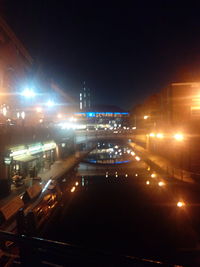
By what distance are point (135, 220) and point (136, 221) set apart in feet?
0.47

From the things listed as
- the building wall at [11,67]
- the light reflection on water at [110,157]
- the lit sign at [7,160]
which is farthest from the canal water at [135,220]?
the light reflection on water at [110,157]

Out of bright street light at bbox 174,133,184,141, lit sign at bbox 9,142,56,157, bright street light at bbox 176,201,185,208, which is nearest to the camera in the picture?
bright street light at bbox 176,201,185,208

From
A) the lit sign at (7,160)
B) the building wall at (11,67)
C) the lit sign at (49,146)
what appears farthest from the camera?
the lit sign at (49,146)

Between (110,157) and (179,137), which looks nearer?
(179,137)

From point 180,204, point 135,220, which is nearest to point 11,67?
point 135,220

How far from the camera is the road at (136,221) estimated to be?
921 cm

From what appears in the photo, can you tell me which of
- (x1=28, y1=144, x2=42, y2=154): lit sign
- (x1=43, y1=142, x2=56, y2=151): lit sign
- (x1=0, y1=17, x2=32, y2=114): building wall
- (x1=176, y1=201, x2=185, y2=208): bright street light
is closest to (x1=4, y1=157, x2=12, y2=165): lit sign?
(x1=28, y1=144, x2=42, y2=154): lit sign

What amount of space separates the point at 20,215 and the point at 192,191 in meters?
12.4

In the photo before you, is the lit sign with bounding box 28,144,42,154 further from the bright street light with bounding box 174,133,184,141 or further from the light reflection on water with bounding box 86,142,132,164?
the light reflection on water with bounding box 86,142,132,164

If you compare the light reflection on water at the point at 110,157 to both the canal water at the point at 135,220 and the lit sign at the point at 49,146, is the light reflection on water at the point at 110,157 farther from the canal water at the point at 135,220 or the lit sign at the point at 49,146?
the canal water at the point at 135,220

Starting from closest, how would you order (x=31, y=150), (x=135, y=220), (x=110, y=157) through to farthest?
(x=135, y=220), (x=31, y=150), (x=110, y=157)

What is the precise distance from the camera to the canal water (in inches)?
363

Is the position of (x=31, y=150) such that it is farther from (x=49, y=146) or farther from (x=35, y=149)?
(x=49, y=146)

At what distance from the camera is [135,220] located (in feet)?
38.7
